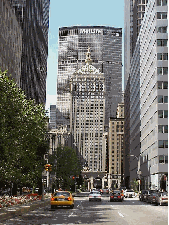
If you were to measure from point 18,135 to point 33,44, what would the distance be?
100.0m

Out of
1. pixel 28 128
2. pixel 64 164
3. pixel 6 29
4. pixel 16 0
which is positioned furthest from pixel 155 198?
pixel 16 0

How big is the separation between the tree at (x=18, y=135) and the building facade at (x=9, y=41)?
4204cm

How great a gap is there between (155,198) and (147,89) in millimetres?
57056

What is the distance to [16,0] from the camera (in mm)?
117188

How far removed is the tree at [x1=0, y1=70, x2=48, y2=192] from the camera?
33500mm

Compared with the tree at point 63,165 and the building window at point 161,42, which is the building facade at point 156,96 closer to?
the building window at point 161,42

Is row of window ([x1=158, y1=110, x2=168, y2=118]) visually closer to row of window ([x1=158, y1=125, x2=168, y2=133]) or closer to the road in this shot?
row of window ([x1=158, y1=125, x2=168, y2=133])

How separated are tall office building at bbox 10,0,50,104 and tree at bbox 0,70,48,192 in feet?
224

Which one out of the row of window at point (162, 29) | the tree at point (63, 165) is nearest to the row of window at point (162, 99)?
the row of window at point (162, 29)

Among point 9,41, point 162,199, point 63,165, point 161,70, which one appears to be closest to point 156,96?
point 161,70

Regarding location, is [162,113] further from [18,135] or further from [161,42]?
[18,135]

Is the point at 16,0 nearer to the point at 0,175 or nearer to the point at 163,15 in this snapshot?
the point at 163,15

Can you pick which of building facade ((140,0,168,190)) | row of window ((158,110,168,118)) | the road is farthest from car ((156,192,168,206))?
row of window ((158,110,168,118))

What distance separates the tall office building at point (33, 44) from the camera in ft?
384
